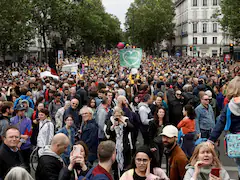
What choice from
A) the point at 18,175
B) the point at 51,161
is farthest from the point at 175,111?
the point at 18,175

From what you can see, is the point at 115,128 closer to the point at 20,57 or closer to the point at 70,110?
the point at 70,110

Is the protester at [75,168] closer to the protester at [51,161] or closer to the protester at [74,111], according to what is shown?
the protester at [51,161]

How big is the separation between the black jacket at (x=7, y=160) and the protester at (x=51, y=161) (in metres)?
0.54

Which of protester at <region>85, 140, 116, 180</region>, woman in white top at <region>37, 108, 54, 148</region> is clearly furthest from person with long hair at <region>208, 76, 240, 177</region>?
woman in white top at <region>37, 108, 54, 148</region>

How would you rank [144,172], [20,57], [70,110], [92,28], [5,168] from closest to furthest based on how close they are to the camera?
[144,172], [5,168], [70,110], [20,57], [92,28]

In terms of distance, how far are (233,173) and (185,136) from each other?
59.1 inches

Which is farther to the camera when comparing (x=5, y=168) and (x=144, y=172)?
(x=5, y=168)

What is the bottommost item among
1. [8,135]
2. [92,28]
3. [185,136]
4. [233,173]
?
[233,173]

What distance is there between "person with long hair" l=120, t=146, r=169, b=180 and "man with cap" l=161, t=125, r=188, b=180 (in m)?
0.58

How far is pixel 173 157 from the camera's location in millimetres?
5078

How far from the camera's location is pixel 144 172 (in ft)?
14.3

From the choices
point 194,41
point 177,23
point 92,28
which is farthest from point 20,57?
point 177,23

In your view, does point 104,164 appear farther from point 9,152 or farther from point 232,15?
point 232,15

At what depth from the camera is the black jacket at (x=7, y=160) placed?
5.19 m
